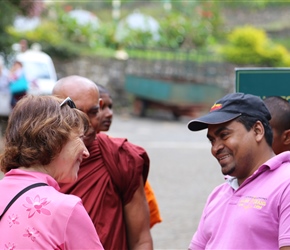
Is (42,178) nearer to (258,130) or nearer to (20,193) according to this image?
(20,193)

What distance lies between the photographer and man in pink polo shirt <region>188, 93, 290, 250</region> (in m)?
3.16

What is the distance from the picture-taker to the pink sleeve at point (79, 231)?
2629 millimetres

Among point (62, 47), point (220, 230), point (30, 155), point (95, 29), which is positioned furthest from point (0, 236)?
point (95, 29)

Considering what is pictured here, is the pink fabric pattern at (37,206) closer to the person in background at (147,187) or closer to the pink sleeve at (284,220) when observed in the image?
the pink sleeve at (284,220)

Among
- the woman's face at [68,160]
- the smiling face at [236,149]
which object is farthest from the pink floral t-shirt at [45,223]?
the smiling face at [236,149]

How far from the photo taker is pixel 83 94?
4102 mm

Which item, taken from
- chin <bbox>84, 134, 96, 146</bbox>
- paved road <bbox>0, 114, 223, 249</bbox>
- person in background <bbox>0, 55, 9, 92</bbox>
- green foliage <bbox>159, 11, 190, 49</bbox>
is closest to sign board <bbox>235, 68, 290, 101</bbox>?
chin <bbox>84, 134, 96, 146</bbox>

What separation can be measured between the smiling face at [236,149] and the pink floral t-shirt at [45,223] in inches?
36.8

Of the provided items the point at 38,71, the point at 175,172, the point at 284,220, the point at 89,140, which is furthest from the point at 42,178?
the point at 38,71

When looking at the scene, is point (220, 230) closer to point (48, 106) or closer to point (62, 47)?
point (48, 106)

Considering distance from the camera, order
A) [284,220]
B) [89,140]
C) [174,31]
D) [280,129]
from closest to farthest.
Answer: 1. [284,220]
2. [280,129]
3. [89,140]
4. [174,31]

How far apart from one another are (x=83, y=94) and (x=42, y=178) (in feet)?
4.61

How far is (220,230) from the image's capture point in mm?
3342

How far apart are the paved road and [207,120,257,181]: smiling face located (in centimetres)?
458
